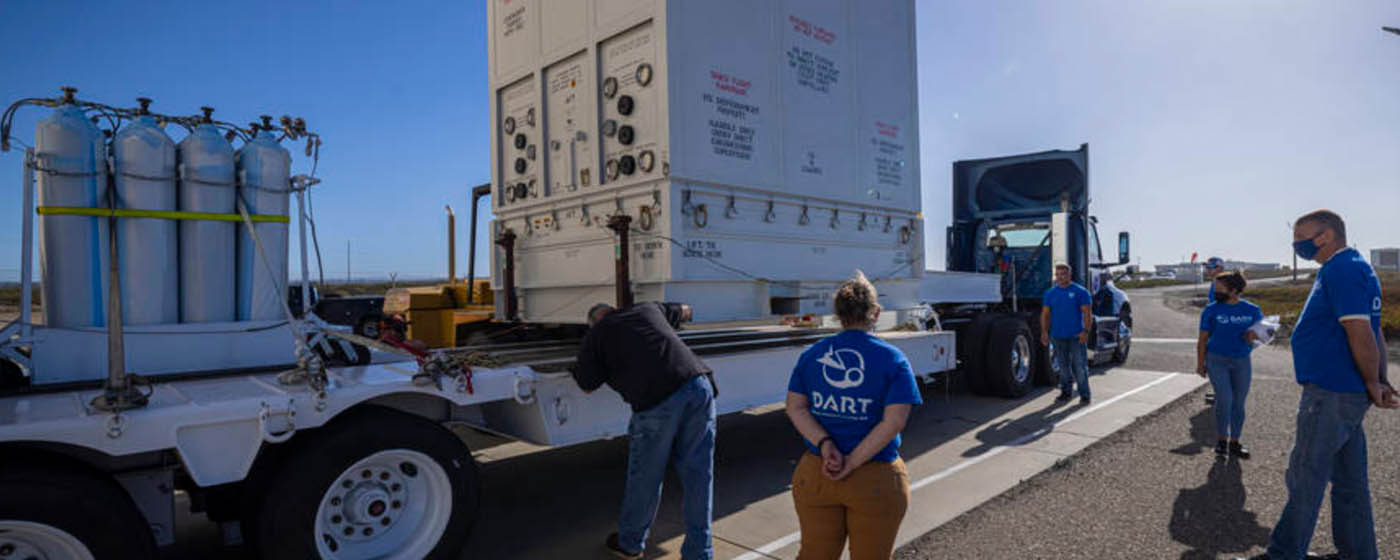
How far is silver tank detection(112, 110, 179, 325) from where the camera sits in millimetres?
3359

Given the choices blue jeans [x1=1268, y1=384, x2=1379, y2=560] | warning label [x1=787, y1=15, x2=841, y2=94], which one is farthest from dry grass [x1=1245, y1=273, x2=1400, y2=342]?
warning label [x1=787, y1=15, x2=841, y2=94]

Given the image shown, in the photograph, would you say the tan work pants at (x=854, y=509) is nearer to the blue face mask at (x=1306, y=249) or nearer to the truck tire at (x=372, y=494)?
the truck tire at (x=372, y=494)

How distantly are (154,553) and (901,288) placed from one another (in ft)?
20.6

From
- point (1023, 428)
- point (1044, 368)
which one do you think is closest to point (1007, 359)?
point (1044, 368)

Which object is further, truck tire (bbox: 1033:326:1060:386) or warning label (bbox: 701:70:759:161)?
truck tire (bbox: 1033:326:1060:386)

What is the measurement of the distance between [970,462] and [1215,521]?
5.58ft

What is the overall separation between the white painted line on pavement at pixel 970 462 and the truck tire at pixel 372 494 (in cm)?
153

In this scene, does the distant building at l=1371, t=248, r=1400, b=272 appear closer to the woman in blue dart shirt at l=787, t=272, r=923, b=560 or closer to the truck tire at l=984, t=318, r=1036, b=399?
the truck tire at l=984, t=318, r=1036, b=399

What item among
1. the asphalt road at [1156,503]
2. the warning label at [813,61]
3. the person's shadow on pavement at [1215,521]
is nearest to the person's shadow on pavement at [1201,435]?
the asphalt road at [1156,503]

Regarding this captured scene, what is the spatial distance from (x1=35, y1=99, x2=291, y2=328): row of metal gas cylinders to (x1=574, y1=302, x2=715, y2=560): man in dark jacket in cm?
170

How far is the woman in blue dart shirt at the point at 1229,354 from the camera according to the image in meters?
5.77

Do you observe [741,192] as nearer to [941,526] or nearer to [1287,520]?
[941,526]

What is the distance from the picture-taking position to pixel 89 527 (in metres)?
2.67

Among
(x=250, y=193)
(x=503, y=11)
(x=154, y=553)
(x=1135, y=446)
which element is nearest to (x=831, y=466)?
(x=154, y=553)
